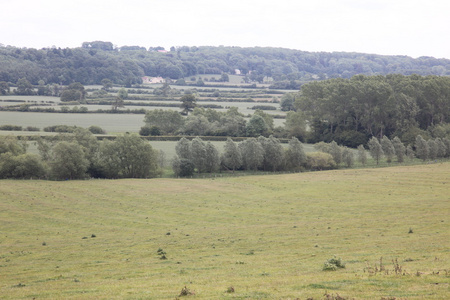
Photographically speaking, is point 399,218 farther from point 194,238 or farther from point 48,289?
point 48,289

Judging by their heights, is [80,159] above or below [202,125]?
below

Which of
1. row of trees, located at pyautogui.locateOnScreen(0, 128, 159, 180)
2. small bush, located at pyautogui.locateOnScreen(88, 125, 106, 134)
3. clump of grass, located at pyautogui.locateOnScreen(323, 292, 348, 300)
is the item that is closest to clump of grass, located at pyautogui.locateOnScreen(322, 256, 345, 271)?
clump of grass, located at pyautogui.locateOnScreen(323, 292, 348, 300)

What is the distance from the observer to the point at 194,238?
39781 mm

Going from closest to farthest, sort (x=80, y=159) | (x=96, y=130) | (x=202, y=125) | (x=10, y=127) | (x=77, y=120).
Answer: (x=80, y=159), (x=10, y=127), (x=96, y=130), (x=202, y=125), (x=77, y=120)

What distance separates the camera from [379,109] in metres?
139

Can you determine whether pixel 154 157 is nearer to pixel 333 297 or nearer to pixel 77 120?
pixel 77 120

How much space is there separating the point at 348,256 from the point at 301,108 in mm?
134054

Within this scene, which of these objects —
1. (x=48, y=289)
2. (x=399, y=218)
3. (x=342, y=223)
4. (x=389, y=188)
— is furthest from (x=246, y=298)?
(x=389, y=188)

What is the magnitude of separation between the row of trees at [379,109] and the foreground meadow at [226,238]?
195 feet

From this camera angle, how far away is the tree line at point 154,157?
8525 centimetres

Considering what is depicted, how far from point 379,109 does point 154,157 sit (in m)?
75.1

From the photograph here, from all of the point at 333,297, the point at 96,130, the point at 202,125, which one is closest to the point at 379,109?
the point at 202,125

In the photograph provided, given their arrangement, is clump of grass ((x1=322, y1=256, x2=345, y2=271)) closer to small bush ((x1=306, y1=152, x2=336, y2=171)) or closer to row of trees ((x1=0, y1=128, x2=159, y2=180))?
row of trees ((x1=0, y1=128, x2=159, y2=180))

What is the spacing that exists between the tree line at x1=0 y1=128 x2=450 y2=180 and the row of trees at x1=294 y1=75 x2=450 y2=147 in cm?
2019
